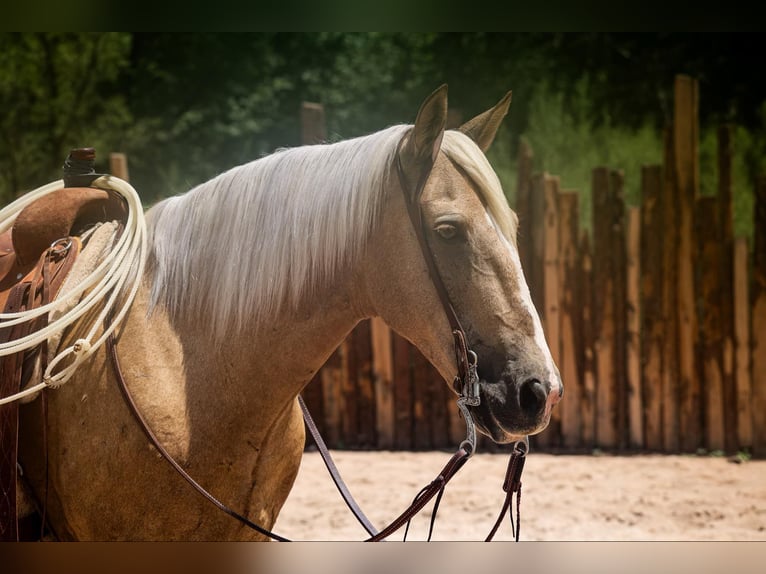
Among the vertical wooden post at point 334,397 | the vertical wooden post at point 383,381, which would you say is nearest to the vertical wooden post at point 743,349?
the vertical wooden post at point 383,381

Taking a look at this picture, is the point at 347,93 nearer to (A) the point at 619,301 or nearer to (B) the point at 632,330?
(A) the point at 619,301

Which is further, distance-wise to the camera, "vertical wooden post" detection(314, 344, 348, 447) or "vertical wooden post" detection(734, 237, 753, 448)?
"vertical wooden post" detection(314, 344, 348, 447)

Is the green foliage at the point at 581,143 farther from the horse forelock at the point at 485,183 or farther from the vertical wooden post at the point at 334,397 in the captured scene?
the horse forelock at the point at 485,183

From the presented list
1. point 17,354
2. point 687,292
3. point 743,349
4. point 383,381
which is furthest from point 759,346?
point 17,354

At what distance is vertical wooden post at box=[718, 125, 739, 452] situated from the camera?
176 inches

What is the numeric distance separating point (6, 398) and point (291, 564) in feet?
3.05

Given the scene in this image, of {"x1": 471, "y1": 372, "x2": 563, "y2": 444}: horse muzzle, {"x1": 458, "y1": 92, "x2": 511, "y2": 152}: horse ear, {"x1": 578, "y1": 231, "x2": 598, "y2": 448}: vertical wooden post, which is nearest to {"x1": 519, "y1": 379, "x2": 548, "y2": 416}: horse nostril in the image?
{"x1": 471, "y1": 372, "x2": 563, "y2": 444}: horse muzzle

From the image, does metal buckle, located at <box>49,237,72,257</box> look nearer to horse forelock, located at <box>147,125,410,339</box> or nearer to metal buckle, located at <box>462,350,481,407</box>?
horse forelock, located at <box>147,125,410,339</box>

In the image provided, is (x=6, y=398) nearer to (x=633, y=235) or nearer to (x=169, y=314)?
(x=169, y=314)

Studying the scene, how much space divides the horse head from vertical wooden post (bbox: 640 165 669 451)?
3373mm

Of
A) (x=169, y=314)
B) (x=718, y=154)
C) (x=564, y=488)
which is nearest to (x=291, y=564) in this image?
(x=169, y=314)

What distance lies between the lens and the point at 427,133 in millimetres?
1463

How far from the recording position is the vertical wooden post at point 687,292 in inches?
177

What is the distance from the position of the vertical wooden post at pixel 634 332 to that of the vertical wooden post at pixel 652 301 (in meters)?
0.03
